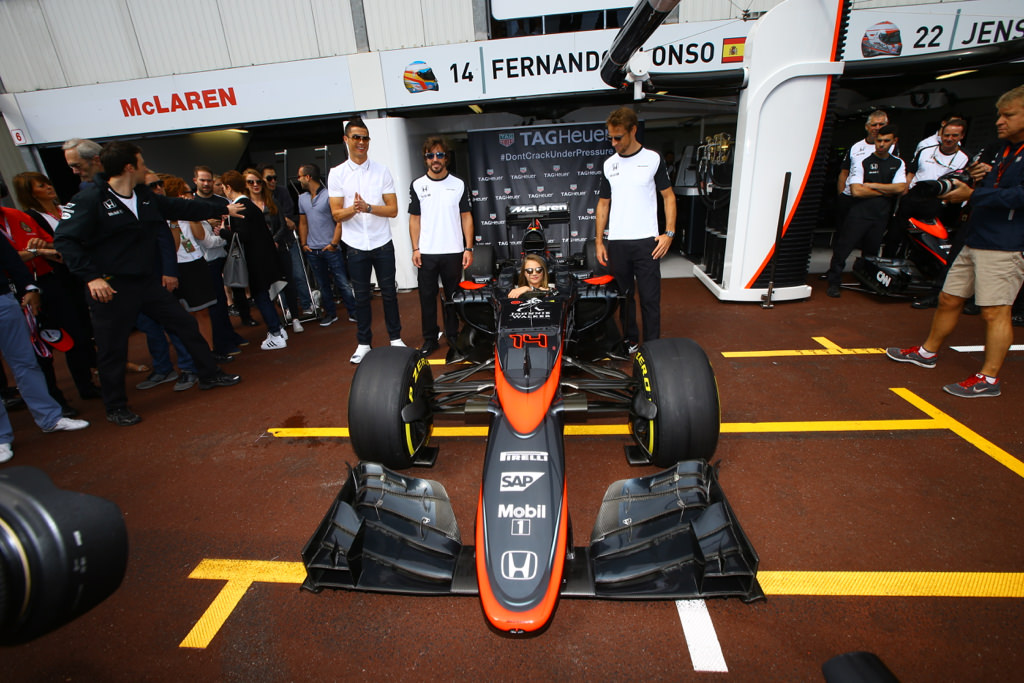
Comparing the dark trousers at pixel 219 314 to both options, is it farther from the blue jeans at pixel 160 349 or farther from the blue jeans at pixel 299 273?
the blue jeans at pixel 299 273

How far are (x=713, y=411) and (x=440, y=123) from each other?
8.11m

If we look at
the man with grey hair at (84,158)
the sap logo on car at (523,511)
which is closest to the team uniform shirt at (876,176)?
the sap logo on car at (523,511)

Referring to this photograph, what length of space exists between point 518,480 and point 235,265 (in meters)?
4.49

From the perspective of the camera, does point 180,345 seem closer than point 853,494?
No

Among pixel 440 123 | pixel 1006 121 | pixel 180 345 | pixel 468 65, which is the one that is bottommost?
pixel 180 345

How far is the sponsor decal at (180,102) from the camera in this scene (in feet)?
24.0

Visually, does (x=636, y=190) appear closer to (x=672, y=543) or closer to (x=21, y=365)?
(x=672, y=543)

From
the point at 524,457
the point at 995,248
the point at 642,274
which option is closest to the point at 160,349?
the point at 524,457

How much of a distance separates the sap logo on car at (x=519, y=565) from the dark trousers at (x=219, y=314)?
4597 mm

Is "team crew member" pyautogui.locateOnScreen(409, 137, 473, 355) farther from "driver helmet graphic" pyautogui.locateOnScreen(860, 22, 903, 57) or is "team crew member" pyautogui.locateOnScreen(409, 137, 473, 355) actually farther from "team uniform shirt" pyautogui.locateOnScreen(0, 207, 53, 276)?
"driver helmet graphic" pyautogui.locateOnScreen(860, 22, 903, 57)

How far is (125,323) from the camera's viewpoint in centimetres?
360

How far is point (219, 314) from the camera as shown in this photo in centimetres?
502

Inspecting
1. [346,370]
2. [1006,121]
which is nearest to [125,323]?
[346,370]

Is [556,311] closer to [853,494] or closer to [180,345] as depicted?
[853,494]
